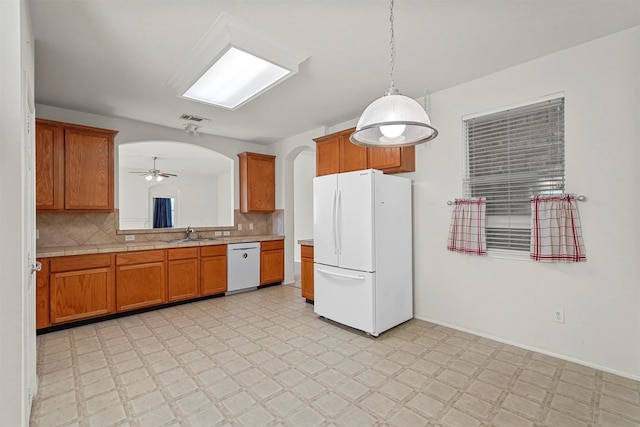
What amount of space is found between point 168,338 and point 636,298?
161 inches

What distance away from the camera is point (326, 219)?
3555 mm

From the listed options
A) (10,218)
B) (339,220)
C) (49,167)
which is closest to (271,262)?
(339,220)

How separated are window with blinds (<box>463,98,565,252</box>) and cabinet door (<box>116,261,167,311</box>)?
13.0 ft

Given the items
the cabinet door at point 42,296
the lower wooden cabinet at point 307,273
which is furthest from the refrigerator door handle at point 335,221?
the cabinet door at point 42,296

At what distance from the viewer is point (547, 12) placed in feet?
6.86

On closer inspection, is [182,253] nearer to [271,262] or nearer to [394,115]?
[271,262]

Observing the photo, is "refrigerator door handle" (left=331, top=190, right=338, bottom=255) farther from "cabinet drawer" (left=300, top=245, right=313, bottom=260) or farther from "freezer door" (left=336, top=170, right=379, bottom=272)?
"cabinet drawer" (left=300, top=245, right=313, bottom=260)

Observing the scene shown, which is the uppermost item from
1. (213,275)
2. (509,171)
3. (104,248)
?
(509,171)

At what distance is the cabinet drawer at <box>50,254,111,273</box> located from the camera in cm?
324

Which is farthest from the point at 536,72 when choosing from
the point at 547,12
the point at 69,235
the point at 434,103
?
the point at 69,235

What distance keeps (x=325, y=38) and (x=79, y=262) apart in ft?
11.5

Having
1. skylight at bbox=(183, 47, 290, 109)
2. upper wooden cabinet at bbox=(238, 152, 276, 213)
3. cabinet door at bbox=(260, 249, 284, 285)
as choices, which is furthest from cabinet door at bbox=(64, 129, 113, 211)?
cabinet door at bbox=(260, 249, 284, 285)

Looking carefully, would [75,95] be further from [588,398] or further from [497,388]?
[588,398]

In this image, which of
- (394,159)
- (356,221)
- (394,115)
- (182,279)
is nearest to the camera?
(394,115)
